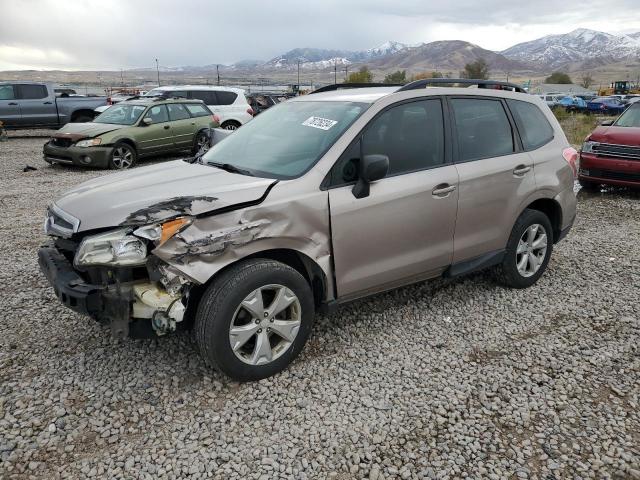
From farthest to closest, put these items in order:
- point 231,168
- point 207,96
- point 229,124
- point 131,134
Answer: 1. point 207,96
2. point 229,124
3. point 131,134
4. point 231,168

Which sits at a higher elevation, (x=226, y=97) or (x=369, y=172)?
(x=226, y=97)

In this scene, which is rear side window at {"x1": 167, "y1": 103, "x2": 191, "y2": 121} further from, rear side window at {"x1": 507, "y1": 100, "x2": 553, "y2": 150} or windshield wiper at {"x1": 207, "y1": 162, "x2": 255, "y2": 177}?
rear side window at {"x1": 507, "y1": 100, "x2": 553, "y2": 150}

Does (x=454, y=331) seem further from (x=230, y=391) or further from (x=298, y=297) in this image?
(x=230, y=391)

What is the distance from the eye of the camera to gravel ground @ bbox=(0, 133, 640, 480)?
2635 mm

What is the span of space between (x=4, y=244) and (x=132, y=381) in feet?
12.5

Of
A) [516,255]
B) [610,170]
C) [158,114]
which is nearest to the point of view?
[516,255]

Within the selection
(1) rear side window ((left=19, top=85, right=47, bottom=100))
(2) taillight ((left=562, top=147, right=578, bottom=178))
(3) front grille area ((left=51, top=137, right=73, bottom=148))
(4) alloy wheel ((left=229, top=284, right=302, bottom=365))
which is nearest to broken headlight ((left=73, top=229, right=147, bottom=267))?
(4) alloy wheel ((left=229, top=284, right=302, bottom=365))

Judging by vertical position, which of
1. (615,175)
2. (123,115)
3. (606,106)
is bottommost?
(606,106)

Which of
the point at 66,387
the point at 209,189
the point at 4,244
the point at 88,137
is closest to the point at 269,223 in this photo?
the point at 209,189

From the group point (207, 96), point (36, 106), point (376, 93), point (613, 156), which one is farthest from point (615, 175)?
point (36, 106)

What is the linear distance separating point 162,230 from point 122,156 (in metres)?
9.17

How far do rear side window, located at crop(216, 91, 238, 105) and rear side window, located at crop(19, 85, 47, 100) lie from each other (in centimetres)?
601

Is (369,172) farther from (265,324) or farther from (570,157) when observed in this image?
(570,157)

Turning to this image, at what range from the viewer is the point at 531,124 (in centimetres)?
464
